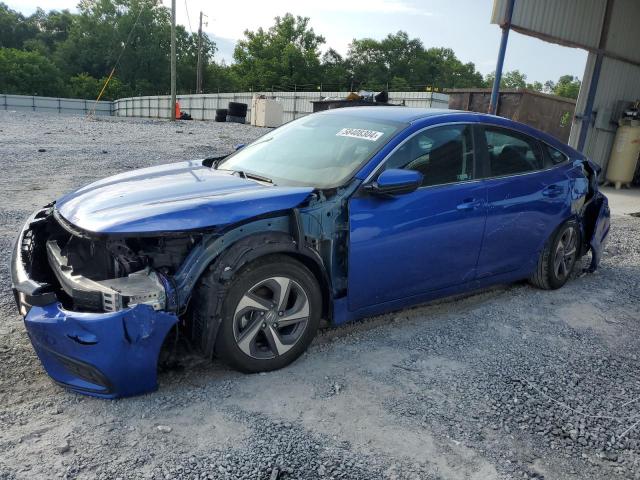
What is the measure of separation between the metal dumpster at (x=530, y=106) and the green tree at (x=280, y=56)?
51574mm

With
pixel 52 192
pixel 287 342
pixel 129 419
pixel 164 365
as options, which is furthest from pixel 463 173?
pixel 52 192

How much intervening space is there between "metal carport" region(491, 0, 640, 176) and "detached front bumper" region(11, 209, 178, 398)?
9077 mm

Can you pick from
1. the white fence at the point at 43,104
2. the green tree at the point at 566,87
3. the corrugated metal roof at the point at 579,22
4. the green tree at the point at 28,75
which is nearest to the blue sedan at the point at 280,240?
the corrugated metal roof at the point at 579,22

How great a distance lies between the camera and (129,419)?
2660 mm

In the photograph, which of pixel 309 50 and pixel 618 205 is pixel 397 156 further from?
pixel 309 50

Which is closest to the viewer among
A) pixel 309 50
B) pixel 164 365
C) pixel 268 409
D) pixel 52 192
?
pixel 268 409

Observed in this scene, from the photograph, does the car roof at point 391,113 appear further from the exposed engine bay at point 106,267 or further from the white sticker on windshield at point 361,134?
the exposed engine bay at point 106,267

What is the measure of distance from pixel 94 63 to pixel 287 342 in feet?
270

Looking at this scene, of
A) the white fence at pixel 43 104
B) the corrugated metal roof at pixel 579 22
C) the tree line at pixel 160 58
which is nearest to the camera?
the corrugated metal roof at pixel 579 22

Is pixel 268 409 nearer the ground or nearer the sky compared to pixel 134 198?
nearer the ground

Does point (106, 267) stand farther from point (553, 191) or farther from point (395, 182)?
point (553, 191)

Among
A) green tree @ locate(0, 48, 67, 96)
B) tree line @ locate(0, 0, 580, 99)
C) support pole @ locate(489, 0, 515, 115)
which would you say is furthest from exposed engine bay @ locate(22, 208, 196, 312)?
green tree @ locate(0, 48, 67, 96)

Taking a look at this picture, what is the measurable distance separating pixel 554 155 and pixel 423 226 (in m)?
1.98

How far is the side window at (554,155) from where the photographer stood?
4783 millimetres
